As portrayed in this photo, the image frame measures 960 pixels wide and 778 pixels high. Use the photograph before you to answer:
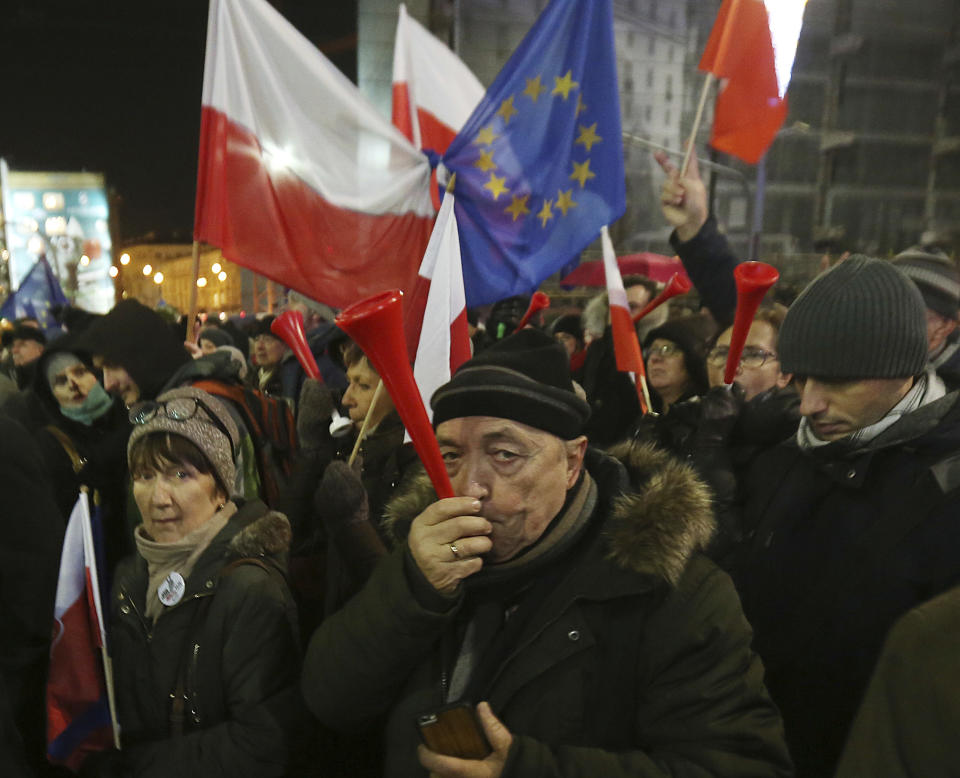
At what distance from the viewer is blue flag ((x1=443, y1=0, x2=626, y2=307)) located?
3674 millimetres

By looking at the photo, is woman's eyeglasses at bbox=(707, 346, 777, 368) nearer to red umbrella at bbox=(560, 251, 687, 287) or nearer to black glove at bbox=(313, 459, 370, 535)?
black glove at bbox=(313, 459, 370, 535)

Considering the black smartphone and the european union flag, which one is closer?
the black smartphone

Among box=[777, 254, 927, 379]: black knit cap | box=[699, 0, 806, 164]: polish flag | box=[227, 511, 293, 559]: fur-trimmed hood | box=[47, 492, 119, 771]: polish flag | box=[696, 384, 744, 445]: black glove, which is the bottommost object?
box=[47, 492, 119, 771]: polish flag

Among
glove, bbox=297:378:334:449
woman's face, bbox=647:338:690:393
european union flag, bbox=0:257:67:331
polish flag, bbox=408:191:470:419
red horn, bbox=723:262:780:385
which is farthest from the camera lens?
european union flag, bbox=0:257:67:331

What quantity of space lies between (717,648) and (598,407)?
3581 millimetres

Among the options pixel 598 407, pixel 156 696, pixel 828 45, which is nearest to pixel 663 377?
pixel 598 407

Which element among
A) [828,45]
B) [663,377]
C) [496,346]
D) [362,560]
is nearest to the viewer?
[496,346]

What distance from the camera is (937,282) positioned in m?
2.82

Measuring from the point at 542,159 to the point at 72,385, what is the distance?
276cm

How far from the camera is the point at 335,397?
3.53 metres

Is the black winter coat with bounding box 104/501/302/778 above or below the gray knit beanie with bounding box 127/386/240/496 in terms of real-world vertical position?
below

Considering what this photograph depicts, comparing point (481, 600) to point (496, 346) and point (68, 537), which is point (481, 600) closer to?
point (496, 346)

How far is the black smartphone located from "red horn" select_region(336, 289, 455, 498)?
0.45 m

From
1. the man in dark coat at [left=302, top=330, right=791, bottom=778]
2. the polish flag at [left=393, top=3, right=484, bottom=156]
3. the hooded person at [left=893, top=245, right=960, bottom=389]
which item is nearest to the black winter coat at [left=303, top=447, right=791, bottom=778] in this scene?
the man in dark coat at [left=302, top=330, right=791, bottom=778]
